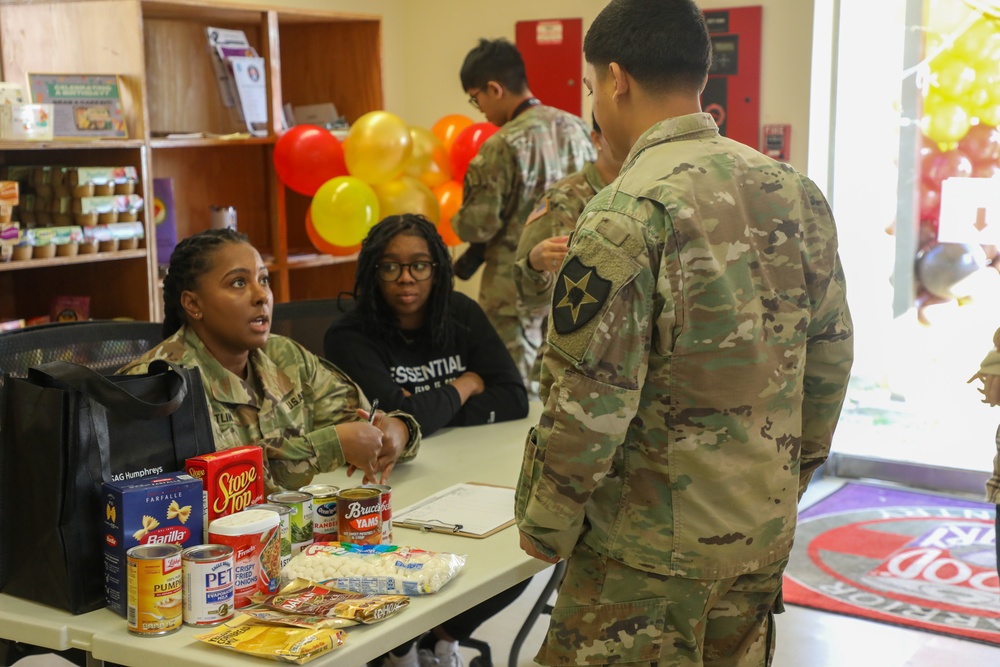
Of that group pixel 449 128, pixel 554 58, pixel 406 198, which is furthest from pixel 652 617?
pixel 554 58

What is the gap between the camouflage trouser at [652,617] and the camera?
144 centimetres

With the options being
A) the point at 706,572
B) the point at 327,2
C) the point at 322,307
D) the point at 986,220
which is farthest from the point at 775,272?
the point at 327,2

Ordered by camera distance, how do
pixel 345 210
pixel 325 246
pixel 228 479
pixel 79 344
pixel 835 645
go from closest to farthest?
1. pixel 228 479
2. pixel 79 344
3. pixel 835 645
4. pixel 345 210
5. pixel 325 246

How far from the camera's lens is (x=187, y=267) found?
2109mm

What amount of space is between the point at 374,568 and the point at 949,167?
3.58m

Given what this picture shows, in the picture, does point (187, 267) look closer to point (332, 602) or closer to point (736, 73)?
point (332, 602)

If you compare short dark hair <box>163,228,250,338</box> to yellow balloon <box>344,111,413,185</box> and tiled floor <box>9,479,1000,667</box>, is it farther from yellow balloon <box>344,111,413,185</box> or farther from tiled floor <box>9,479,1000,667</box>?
yellow balloon <box>344,111,413,185</box>

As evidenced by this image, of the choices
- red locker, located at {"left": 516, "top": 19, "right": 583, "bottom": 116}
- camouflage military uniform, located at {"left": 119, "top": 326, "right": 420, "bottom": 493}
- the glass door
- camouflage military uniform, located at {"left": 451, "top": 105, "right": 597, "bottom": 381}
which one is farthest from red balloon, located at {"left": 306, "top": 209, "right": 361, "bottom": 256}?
the glass door

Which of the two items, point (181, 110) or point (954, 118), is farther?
point (181, 110)

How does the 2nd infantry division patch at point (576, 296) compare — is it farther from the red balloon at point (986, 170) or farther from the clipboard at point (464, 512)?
the red balloon at point (986, 170)

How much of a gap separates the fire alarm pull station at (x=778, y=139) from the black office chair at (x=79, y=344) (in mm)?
2871

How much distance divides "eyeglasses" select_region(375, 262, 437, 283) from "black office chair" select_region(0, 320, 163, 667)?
544 millimetres

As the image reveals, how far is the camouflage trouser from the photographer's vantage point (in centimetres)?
144

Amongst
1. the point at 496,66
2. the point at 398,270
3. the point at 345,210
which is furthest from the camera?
the point at 345,210
